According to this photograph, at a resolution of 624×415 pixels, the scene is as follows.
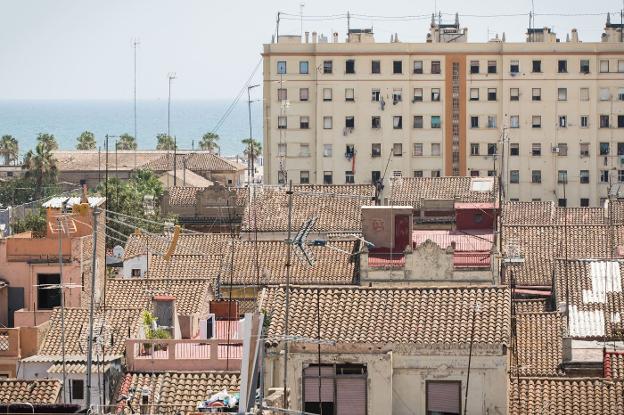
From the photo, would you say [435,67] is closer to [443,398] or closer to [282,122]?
[282,122]

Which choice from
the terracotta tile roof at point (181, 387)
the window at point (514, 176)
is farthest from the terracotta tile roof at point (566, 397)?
the window at point (514, 176)

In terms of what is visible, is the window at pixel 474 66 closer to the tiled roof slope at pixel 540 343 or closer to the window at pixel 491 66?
the window at pixel 491 66

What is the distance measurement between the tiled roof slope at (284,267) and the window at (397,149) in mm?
40118

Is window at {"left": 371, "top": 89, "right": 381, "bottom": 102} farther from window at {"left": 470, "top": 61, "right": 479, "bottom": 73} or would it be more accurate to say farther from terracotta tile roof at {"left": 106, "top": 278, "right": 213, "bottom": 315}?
terracotta tile roof at {"left": 106, "top": 278, "right": 213, "bottom": 315}

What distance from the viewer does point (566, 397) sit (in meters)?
24.4

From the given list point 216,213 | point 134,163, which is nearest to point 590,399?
point 216,213

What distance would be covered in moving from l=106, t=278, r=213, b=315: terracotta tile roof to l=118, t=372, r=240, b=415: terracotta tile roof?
21.8ft

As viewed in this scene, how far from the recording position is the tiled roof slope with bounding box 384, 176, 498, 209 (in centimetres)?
5784

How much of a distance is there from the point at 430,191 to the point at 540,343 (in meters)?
26.8

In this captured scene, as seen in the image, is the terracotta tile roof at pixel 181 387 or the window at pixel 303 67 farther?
the window at pixel 303 67

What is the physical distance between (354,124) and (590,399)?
6093 centimetres

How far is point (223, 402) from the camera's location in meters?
22.8

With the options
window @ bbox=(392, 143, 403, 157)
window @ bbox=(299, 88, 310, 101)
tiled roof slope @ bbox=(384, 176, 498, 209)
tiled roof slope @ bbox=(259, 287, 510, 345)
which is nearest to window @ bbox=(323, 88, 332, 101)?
window @ bbox=(299, 88, 310, 101)

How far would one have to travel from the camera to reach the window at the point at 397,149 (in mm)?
84938
